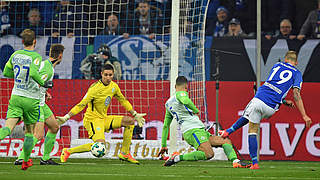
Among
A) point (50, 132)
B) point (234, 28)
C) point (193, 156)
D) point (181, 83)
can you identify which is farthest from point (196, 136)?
point (234, 28)

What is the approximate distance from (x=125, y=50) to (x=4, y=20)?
359 cm

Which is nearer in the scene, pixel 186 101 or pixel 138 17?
pixel 186 101

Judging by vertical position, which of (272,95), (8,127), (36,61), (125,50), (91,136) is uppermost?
(125,50)

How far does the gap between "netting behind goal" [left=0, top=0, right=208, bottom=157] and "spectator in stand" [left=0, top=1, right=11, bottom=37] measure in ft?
0.20

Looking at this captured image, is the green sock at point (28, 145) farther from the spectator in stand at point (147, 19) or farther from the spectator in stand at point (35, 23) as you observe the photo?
the spectator in stand at point (35, 23)

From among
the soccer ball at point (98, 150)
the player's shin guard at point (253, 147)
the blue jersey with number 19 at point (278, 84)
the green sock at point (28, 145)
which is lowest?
the soccer ball at point (98, 150)

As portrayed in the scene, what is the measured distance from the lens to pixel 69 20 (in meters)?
15.5

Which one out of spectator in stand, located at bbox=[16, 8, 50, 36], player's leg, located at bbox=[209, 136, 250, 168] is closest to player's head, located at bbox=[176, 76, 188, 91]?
player's leg, located at bbox=[209, 136, 250, 168]

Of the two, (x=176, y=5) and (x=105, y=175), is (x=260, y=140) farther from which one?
(x=105, y=175)

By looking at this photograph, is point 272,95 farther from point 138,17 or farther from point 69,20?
point 69,20

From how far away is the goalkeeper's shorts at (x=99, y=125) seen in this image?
11.9m

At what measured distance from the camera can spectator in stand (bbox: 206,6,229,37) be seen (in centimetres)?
1606

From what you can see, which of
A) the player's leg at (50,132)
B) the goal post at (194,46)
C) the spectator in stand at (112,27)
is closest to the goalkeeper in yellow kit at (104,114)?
the player's leg at (50,132)

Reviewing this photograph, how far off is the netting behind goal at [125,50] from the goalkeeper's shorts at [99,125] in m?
1.70
